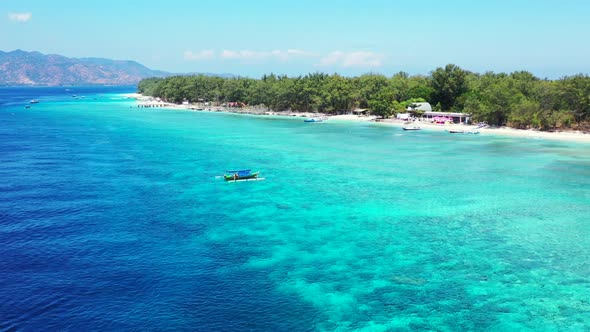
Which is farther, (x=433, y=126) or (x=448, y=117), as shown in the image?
(x=448, y=117)

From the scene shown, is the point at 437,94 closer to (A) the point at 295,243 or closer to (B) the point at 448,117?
(B) the point at 448,117

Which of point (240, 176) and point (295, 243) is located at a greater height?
point (240, 176)

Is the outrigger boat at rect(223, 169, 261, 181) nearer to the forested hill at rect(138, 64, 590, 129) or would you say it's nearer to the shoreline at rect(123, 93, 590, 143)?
the shoreline at rect(123, 93, 590, 143)

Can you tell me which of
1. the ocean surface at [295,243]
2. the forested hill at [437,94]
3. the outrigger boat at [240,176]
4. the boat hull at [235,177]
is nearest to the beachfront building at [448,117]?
the forested hill at [437,94]

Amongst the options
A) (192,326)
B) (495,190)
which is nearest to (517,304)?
(192,326)

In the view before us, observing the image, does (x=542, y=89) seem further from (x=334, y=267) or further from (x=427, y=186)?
(x=334, y=267)

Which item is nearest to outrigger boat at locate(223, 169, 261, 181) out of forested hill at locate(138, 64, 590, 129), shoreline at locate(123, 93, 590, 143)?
shoreline at locate(123, 93, 590, 143)

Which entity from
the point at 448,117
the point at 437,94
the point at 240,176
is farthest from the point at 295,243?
the point at 437,94
